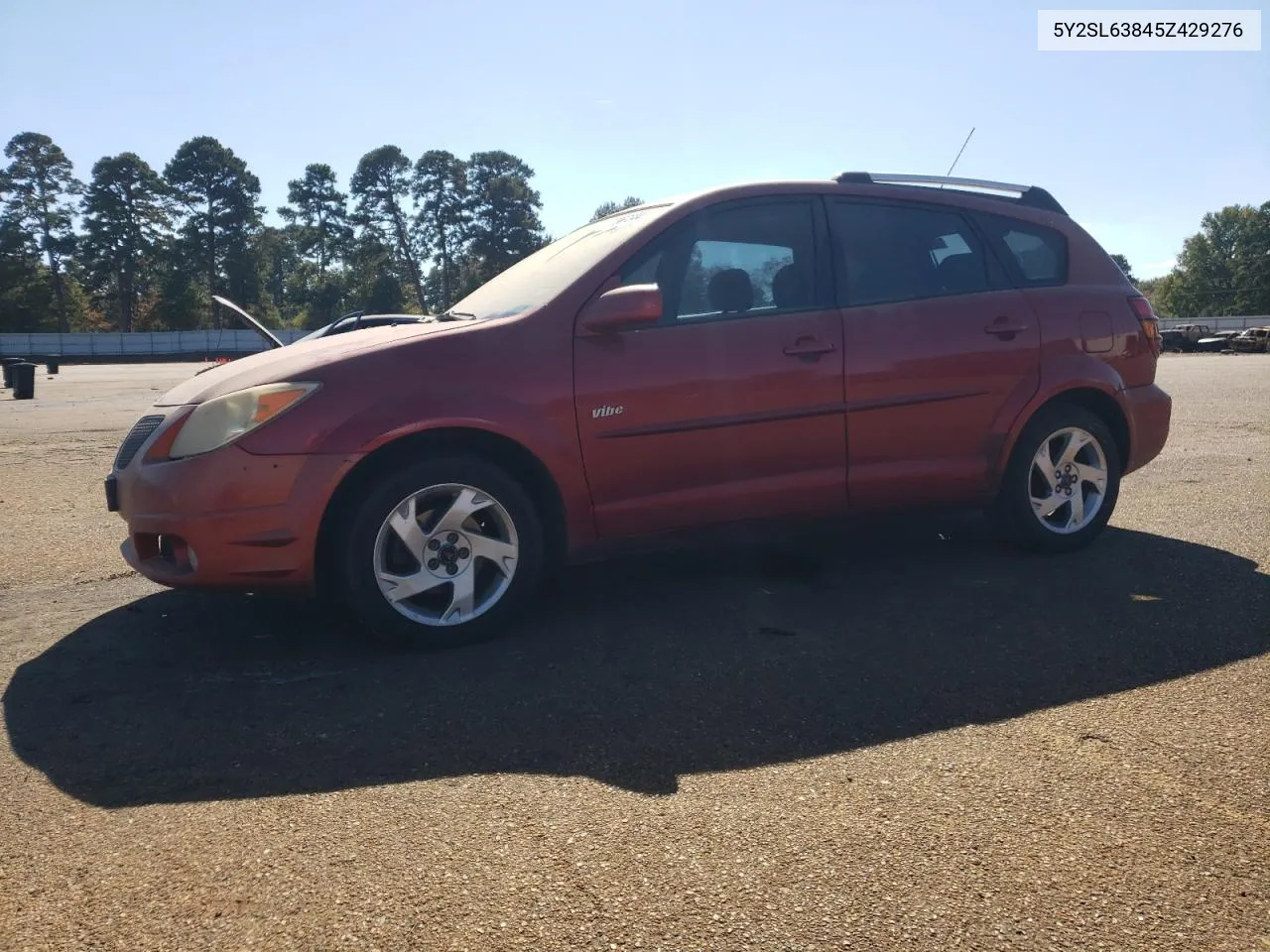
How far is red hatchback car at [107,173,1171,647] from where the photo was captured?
3.60m

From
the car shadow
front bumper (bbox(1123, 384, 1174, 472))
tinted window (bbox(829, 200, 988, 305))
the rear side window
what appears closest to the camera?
the car shadow

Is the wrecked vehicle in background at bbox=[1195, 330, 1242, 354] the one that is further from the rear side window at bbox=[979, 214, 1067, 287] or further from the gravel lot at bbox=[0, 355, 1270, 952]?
the gravel lot at bbox=[0, 355, 1270, 952]

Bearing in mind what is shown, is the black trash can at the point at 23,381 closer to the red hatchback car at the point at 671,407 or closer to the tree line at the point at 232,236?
the red hatchback car at the point at 671,407

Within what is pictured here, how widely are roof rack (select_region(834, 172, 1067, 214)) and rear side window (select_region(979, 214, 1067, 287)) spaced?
0.62 ft

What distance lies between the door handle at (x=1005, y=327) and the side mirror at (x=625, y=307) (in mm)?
1762

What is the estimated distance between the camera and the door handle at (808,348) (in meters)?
4.28

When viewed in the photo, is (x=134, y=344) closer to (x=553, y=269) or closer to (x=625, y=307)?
(x=553, y=269)

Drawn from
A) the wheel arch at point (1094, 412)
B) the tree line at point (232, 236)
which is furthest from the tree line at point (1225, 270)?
the wheel arch at point (1094, 412)

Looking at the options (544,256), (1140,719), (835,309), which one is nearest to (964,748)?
(1140,719)

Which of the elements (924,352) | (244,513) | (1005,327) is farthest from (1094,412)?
(244,513)

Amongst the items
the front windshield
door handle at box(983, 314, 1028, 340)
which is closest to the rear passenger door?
door handle at box(983, 314, 1028, 340)

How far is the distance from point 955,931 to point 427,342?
106 inches

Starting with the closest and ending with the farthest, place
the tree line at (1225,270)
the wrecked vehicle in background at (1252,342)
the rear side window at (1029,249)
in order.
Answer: the rear side window at (1029,249), the wrecked vehicle in background at (1252,342), the tree line at (1225,270)

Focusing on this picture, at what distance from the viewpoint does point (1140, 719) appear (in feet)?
9.71
